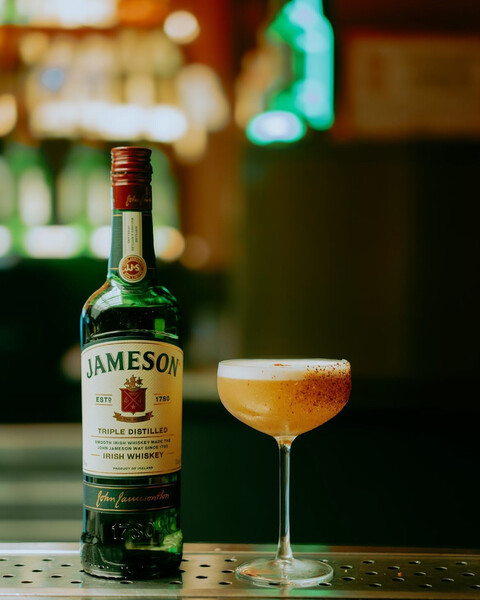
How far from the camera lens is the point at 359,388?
326 centimetres

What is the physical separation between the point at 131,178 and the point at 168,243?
2419 mm

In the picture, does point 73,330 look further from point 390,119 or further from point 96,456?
point 96,456

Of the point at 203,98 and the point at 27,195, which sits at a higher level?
the point at 203,98

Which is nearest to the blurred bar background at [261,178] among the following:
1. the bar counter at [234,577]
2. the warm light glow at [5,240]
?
the warm light glow at [5,240]

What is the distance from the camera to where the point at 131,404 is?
1.01 meters

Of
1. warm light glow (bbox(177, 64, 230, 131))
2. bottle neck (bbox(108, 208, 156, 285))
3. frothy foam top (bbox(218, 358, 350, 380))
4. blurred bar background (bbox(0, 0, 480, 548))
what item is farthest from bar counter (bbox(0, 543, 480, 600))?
warm light glow (bbox(177, 64, 230, 131))

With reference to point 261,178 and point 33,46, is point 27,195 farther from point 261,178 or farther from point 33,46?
point 261,178

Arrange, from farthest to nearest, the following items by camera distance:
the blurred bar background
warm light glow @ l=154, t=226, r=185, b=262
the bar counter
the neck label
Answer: warm light glow @ l=154, t=226, r=185, b=262
the blurred bar background
the neck label
the bar counter

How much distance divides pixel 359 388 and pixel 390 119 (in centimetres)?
101

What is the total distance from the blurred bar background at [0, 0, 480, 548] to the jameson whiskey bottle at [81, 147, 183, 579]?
2200 mm

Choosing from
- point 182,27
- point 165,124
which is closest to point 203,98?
point 165,124

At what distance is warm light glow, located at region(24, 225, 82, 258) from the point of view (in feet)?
11.2

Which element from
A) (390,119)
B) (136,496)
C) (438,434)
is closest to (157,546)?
(136,496)

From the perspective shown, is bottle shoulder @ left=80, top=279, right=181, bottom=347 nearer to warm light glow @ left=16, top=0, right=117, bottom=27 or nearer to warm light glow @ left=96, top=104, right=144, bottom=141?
warm light glow @ left=96, top=104, right=144, bottom=141
